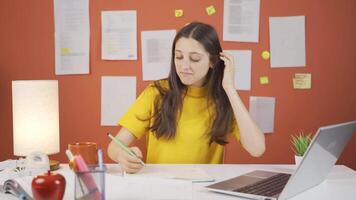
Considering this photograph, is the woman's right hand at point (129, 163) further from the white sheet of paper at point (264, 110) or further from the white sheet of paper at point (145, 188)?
the white sheet of paper at point (264, 110)

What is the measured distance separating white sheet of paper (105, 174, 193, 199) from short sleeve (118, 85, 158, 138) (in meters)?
0.50

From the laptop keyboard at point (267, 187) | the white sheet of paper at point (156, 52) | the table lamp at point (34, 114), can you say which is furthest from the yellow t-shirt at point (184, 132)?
the white sheet of paper at point (156, 52)

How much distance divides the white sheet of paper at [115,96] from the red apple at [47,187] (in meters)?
1.63

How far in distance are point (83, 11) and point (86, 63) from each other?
1.03ft

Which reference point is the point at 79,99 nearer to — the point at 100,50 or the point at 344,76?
the point at 100,50

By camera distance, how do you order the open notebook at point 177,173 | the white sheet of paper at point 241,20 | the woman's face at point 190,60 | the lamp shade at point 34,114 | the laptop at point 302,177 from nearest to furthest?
1. the laptop at point 302,177
2. the open notebook at point 177,173
3. the woman's face at point 190,60
4. the lamp shade at point 34,114
5. the white sheet of paper at point 241,20

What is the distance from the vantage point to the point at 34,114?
79.8 inches

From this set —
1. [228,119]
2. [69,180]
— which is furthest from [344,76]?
[69,180]

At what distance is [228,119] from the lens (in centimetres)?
193

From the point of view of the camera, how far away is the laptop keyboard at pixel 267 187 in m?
1.21

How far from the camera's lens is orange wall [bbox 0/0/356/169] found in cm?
261

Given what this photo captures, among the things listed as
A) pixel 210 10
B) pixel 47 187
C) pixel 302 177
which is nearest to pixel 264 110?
pixel 210 10

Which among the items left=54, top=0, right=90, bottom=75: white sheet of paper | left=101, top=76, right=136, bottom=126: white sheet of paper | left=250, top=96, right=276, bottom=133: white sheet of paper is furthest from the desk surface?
left=54, top=0, right=90, bottom=75: white sheet of paper

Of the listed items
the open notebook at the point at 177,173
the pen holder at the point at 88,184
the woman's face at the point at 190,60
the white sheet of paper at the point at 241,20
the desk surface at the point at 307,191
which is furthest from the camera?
the white sheet of paper at the point at 241,20
